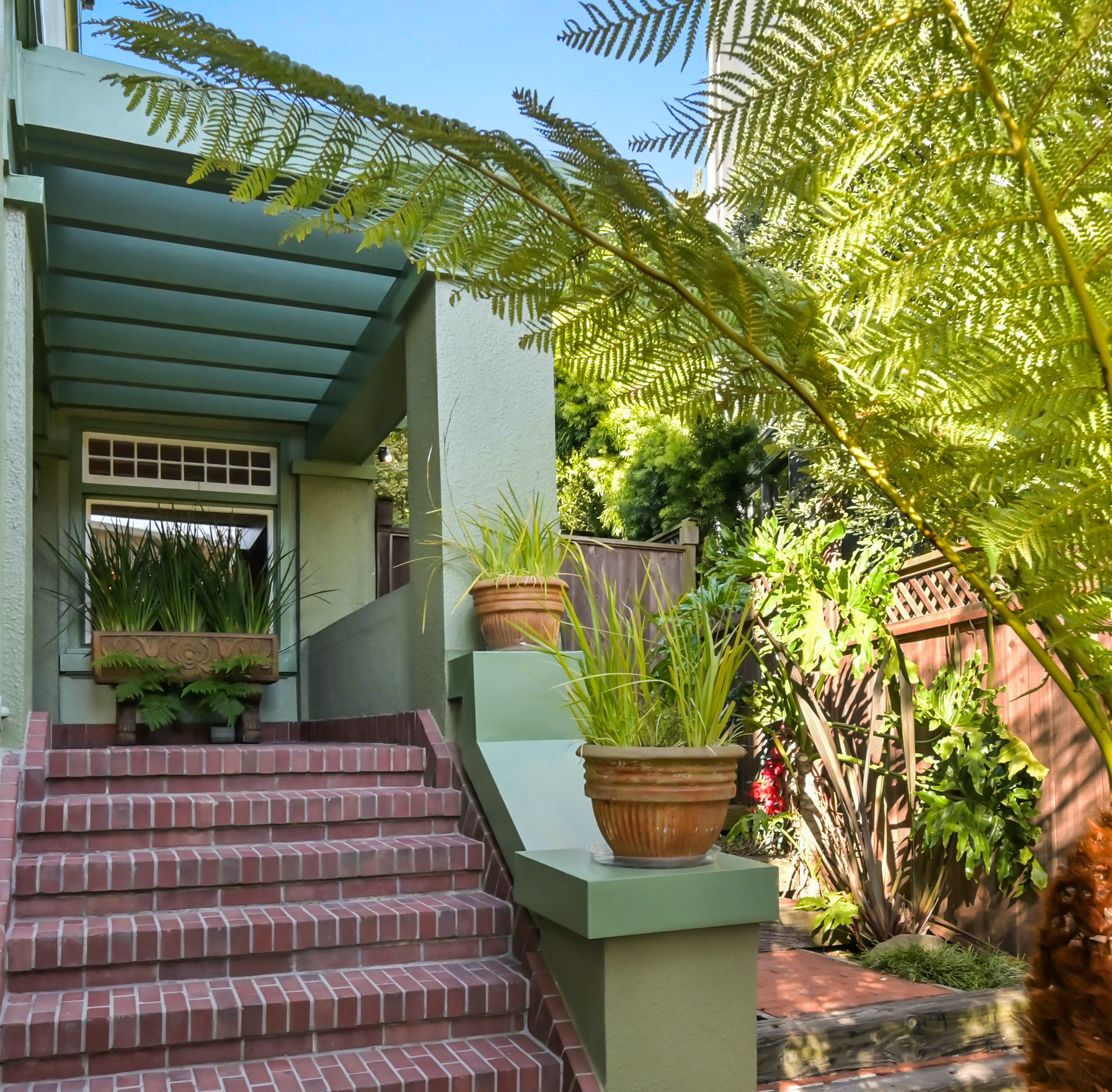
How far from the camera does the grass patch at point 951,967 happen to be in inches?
168

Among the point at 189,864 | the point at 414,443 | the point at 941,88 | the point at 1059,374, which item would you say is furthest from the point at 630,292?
the point at 414,443

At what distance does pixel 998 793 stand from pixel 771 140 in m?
3.75

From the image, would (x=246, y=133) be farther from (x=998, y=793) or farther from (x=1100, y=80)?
(x=998, y=793)

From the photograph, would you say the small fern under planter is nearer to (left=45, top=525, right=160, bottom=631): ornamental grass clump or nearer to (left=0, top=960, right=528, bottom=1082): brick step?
(left=45, top=525, right=160, bottom=631): ornamental grass clump

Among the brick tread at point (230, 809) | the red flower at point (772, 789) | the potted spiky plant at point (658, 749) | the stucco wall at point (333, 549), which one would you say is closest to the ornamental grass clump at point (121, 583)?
the stucco wall at point (333, 549)

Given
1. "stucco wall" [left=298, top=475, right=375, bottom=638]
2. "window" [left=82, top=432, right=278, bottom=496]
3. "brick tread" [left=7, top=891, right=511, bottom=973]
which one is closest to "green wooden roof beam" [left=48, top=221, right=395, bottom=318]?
"window" [left=82, top=432, right=278, bottom=496]

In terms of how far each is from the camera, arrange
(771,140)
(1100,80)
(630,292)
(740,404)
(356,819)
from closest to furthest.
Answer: (1100,80) < (771,140) < (630,292) < (740,404) < (356,819)

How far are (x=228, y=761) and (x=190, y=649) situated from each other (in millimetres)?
1730

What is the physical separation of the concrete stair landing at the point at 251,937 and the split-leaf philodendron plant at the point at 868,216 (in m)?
2.10

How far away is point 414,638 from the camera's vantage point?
15.4ft

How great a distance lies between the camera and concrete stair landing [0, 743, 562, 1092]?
2791mm

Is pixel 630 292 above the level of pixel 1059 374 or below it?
above

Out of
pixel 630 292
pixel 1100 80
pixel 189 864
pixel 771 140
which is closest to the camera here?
pixel 1100 80

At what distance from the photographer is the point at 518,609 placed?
4141 mm
